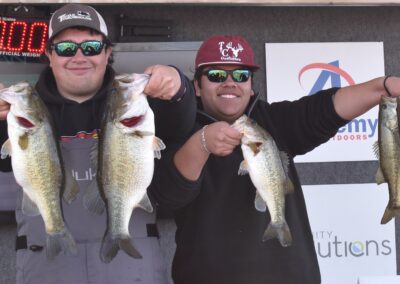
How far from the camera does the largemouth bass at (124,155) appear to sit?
2244mm

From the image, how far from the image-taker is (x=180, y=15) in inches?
187

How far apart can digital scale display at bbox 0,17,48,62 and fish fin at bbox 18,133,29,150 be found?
2.40 meters

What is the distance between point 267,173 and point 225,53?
2.36ft

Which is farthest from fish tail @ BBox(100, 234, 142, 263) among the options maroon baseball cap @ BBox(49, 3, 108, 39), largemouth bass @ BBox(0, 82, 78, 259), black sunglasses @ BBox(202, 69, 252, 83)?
black sunglasses @ BBox(202, 69, 252, 83)

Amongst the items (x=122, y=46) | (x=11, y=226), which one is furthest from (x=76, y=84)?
(x=11, y=226)

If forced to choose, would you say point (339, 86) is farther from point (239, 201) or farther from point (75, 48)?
point (75, 48)

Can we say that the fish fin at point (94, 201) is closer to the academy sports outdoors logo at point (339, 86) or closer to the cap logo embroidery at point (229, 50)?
the cap logo embroidery at point (229, 50)

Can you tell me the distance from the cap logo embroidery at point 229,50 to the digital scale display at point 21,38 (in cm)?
190

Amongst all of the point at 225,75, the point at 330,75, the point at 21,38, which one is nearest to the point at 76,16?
the point at 225,75

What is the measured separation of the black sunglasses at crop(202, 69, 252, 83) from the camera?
293 centimetres

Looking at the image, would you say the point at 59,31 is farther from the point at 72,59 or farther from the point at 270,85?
the point at 270,85

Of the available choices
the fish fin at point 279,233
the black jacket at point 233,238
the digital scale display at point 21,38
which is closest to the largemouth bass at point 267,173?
the fish fin at point 279,233

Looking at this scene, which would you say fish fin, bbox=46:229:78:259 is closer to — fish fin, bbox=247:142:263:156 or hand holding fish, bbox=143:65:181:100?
hand holding fish, bbox=143:65:181:100

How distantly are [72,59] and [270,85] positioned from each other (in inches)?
95.5
